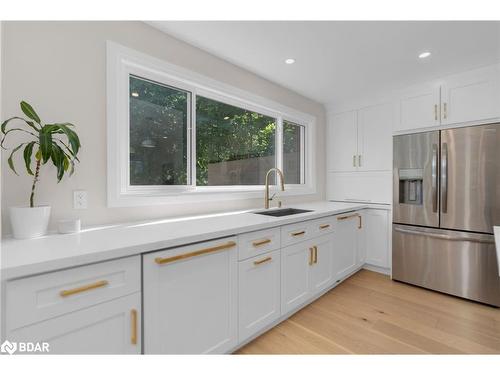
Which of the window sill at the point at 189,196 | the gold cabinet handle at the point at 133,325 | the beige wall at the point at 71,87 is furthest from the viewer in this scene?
the window sill at the point at 189,196

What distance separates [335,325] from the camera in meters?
1.93

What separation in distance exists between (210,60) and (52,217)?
173cm

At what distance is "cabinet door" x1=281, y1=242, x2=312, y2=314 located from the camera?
190 cm

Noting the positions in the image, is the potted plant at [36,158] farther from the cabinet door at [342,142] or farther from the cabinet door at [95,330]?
the cabinet door at [342,142]

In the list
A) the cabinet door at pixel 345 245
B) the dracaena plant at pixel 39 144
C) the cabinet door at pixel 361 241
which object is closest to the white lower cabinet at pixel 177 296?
the cabinet door at pixel 345 245

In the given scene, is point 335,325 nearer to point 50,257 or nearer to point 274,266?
point 274,266

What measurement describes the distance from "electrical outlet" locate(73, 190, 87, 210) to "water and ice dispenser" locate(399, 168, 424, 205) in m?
3.02

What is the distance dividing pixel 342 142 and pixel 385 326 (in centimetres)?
230

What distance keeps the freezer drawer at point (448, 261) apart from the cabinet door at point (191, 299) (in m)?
Answer: 2.19

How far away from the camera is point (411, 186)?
267 cm

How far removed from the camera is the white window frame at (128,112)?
1.62m

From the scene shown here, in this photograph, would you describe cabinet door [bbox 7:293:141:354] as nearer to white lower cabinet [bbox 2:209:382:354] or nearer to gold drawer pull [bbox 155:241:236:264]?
white lower cabinet [bbox 2:209:382:354]

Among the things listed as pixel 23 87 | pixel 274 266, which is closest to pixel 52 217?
pixel 23 87

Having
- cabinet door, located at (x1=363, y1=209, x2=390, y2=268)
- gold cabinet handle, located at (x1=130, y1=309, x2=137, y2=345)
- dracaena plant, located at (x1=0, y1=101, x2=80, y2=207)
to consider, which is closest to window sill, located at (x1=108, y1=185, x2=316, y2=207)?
dracaena plant, located at (x1=0, y1=101, x2=80, y2=207)
